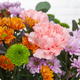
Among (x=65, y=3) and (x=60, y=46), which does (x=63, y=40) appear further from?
(x=65, y=3)

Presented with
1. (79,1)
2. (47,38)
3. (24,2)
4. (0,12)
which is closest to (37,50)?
(47,38)

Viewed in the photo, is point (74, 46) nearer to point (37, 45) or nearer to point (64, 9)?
point (37, 45)

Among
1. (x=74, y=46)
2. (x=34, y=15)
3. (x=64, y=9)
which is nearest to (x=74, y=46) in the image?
(x=74, y=46)

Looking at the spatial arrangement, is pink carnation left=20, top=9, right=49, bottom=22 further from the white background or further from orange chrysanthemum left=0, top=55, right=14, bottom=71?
the white background

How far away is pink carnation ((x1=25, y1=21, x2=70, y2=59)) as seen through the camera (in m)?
0.21

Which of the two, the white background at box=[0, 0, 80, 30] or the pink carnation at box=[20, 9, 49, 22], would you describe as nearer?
the pink carnation at box=[20, 9, 49, 22]

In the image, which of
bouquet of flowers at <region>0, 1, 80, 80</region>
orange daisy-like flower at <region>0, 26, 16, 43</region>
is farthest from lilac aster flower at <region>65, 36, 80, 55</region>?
orange daisy-like flower at <region>0, 26, 16, 43</region>

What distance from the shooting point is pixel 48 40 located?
21 cm

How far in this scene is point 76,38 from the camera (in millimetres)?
259

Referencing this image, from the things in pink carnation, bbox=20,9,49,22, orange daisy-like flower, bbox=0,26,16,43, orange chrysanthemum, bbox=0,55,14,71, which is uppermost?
pink carnation, bbox=20,9,49,22

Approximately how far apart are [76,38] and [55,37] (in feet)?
Result: 0.21

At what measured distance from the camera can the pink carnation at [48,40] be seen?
206 mm

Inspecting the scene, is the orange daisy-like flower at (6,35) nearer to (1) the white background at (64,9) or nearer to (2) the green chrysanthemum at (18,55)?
(2) the green chrysanthemum at (18,55)

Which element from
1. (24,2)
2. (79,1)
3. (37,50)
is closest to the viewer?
(37,50)
